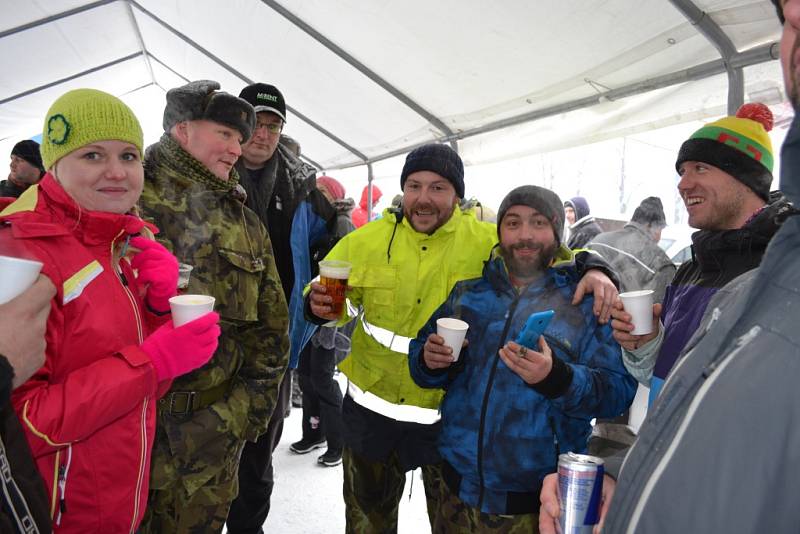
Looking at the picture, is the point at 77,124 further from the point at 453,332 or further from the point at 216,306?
the point at 453,332

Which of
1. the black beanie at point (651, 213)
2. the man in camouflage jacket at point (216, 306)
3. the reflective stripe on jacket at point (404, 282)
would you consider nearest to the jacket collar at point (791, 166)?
the reflective stripe on jacket at point (404, 282)

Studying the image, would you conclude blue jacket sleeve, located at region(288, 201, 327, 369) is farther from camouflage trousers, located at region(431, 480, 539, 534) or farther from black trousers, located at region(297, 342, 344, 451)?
camouflage trousers, located at region(431, 480, 539, 534)

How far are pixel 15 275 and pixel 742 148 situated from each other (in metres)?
2.46

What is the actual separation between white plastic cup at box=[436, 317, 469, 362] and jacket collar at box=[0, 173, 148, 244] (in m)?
1.00

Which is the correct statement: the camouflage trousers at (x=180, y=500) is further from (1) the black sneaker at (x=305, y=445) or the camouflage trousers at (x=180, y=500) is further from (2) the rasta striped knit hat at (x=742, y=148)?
(2) the rasta striped knit hat at (x=742, y=148)

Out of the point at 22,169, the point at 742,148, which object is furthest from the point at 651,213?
the point at 22,169

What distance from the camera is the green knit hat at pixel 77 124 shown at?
125 centimetres

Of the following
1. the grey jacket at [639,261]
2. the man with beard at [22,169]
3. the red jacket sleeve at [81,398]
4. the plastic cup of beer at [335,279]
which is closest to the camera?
the red jacket sleeve at [81,398]

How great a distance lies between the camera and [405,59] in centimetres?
429

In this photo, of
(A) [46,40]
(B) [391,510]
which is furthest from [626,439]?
(A) [46,40]

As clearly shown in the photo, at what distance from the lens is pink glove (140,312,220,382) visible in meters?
1.25

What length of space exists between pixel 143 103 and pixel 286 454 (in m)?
9.33

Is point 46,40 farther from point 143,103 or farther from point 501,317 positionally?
point 501,317

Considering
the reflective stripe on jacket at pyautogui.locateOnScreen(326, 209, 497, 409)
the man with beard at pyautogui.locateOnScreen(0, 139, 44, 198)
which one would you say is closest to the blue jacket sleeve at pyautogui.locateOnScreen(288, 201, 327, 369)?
the reflective stripe on jacket at pyautogui.locateOnScreen(326, 209, 497, 409)
